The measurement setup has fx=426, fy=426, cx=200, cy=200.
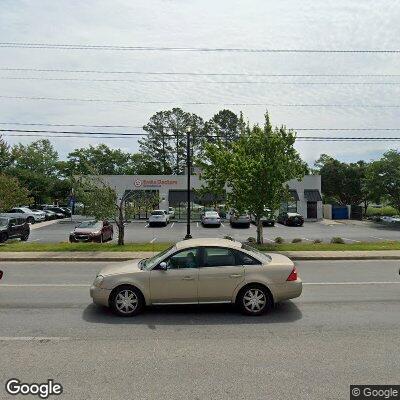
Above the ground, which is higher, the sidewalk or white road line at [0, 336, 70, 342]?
the sidewalk

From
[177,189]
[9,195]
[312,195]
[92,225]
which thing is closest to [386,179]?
[312,195]

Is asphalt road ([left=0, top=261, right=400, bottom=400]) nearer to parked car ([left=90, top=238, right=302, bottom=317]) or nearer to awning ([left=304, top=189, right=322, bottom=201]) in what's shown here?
parked car ([left=90, top=238, right=302, bottom=317])

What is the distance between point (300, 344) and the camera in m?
6.35

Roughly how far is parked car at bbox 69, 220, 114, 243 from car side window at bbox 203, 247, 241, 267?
667 inches

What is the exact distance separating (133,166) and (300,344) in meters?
79.9

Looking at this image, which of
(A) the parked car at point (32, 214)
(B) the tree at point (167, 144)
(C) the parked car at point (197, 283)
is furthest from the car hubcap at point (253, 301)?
(B) the tree at point (167, 144)

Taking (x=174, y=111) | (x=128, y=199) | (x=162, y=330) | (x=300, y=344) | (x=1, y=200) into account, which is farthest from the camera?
(x=174, y=111)

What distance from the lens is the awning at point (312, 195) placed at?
167ft

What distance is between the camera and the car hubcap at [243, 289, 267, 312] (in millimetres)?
7965

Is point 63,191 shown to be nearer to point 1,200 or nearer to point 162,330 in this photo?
point 1,200

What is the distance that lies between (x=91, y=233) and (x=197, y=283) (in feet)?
56.3

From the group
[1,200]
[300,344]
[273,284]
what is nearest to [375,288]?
[273,284]

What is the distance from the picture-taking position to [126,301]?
7910mm

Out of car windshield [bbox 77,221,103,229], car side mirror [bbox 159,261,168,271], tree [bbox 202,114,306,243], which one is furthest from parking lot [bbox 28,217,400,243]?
car side mirror [bbox 159,261,168,271]
